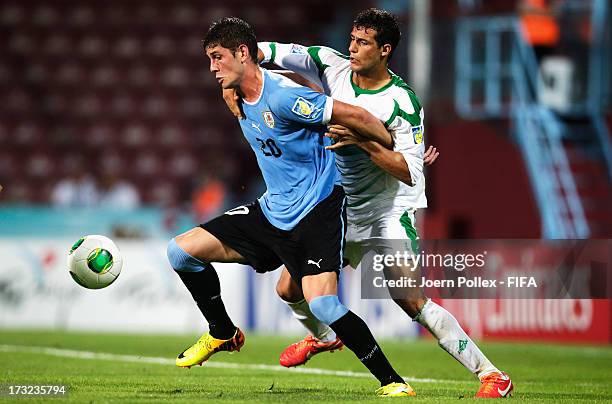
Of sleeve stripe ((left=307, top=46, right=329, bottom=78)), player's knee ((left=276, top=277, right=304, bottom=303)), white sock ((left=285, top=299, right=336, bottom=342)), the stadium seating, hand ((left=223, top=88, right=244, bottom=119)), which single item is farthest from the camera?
the stadium seating

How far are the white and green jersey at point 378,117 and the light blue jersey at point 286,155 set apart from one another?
0.25m

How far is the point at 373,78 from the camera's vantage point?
269 inches

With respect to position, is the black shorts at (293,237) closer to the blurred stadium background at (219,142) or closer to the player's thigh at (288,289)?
the player's thigh at (288,289)

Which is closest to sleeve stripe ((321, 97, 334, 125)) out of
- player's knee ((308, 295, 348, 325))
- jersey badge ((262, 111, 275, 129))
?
jersey badge ((262, 111, 275, 129))

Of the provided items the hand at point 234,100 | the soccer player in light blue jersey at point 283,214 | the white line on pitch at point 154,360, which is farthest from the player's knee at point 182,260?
the white line on pitch at point 154,360

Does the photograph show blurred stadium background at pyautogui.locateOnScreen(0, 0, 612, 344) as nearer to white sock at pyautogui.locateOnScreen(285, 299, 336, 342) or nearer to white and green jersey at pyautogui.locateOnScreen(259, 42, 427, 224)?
white sock at pyautogui.locateOnScreen(285, 299, 336, 342)

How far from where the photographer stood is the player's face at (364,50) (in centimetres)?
668

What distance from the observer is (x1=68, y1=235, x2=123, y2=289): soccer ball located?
683 cm

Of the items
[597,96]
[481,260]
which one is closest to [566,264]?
[481,260]

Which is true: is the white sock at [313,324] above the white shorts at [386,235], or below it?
below

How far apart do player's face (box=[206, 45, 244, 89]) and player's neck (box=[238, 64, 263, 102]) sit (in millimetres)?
44

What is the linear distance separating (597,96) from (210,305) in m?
10.2

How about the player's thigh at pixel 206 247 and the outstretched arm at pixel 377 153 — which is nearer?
the outstretched arm at pixel 377 153

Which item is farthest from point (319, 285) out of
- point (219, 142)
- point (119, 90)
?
point (119, 90)
